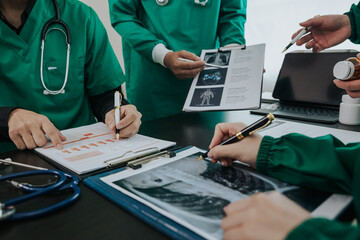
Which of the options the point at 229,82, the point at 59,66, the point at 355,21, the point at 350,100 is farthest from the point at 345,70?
the point at 59,66

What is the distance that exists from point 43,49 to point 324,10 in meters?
1.32

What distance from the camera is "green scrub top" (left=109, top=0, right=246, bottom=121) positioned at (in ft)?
3.80

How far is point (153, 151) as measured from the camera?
2.06ft

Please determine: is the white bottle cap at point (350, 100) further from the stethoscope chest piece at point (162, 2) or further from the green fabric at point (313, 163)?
the stethoscope chest piece at point (162, 2)

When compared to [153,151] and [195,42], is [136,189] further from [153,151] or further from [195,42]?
[195,42]

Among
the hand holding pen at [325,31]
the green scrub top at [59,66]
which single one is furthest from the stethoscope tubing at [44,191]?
the hand holding pen at [325,31]

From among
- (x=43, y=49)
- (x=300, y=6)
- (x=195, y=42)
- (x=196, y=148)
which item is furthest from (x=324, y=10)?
(x=43, y=49)

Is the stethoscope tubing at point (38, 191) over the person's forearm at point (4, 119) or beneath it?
beneath

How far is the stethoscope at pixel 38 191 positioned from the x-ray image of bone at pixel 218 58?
731mm

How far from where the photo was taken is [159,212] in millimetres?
384

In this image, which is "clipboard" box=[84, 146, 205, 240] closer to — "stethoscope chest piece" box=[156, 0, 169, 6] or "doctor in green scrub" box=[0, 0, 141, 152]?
"doctor in green scrub" box=[0, 0, 141, 152]

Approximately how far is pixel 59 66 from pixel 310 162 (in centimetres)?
87

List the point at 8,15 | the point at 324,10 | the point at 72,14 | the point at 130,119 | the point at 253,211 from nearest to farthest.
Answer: the point at 253,211 → the point at 130,119 → the point at 8,15 → the point at 72,14 → the point at 324,10

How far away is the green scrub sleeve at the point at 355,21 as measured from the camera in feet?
3.27
